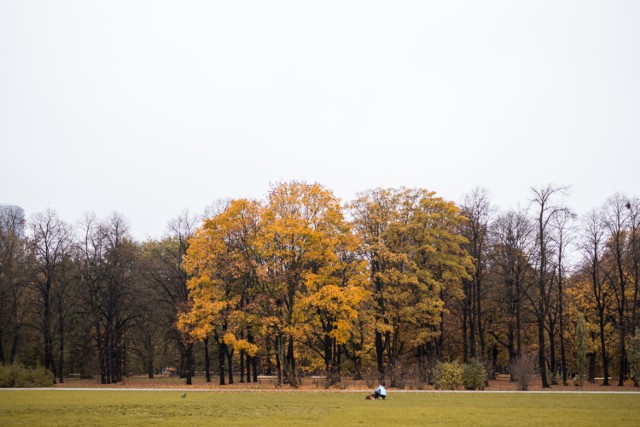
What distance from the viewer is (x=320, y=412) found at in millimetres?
21797

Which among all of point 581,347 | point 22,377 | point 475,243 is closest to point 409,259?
point 475,243

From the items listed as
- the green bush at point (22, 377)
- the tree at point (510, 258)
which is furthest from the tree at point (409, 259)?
the green bush at point (22, 377)

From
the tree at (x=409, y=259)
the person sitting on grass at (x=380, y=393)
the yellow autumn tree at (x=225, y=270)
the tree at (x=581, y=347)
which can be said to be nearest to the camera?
the person sitting on grass at (x=380, y=393)

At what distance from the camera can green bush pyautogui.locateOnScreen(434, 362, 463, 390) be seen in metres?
38.4

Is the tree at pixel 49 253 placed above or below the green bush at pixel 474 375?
above

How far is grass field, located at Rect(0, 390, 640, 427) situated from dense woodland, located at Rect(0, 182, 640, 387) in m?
13.2

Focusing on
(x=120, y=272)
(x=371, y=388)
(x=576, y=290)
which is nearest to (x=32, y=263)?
(x=120, y=272)

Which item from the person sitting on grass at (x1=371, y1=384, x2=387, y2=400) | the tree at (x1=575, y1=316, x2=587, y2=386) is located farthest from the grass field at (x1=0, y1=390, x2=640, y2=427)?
the tree at (x1=575, y1=316, x2=587, y2=386)

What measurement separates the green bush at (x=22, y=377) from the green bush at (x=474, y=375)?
3013 cm

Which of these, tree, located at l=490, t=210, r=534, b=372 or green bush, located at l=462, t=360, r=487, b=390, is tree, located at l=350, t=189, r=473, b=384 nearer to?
tree, located at l=490, t=210, r=534, b=372

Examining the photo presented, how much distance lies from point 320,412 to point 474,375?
65.0 ft

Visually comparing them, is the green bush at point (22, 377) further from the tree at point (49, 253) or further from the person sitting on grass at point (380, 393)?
the person sitting on grass at point (380, 393)

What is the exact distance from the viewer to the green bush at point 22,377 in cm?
4000

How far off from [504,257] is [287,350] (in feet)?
62.7
